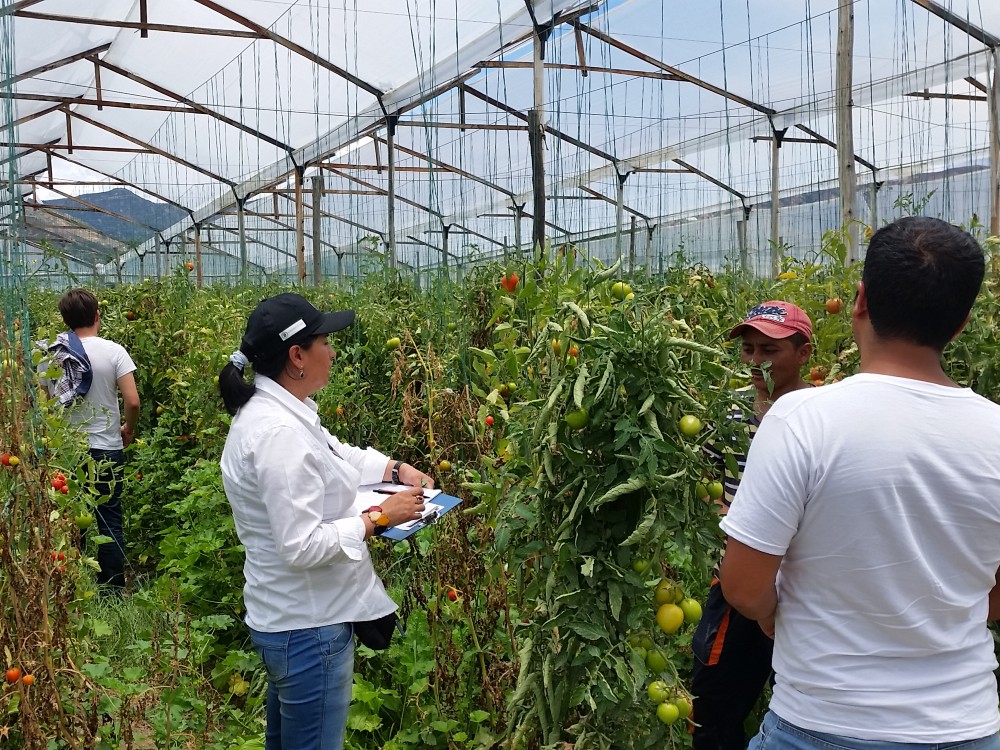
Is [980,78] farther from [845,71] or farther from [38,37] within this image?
[38,37]

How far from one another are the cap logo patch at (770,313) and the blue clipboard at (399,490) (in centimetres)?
86

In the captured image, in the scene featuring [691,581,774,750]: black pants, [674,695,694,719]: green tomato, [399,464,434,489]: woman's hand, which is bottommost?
[691,581,774,750]: black pants

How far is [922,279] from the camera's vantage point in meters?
1.02

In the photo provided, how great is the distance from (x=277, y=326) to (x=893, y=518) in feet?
4.14

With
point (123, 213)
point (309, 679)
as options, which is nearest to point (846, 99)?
point (309, 679)

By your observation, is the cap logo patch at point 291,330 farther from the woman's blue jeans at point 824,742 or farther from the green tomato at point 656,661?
the woman's blue jeans at point 824,742

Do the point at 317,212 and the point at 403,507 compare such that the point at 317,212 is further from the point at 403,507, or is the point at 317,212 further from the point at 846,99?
the point at 403,507

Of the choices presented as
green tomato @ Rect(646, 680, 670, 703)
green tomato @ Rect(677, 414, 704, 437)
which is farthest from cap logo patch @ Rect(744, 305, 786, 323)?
green tomato @ Rect(646, 680, 670, 703)

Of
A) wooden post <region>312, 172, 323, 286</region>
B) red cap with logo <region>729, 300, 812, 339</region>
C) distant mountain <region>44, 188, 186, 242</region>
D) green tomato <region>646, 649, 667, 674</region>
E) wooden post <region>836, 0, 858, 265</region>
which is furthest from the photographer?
distant mountain <region>44, 188, 186, 242</region>

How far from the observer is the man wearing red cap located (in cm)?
187

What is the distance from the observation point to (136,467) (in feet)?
15.1

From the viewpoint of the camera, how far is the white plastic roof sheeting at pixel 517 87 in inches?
277

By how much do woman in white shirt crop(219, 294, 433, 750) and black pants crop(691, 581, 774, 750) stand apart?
2.51 ft

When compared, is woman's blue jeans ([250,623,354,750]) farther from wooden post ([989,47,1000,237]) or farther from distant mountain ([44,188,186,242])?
distant mountain ([44,188,186,242])
